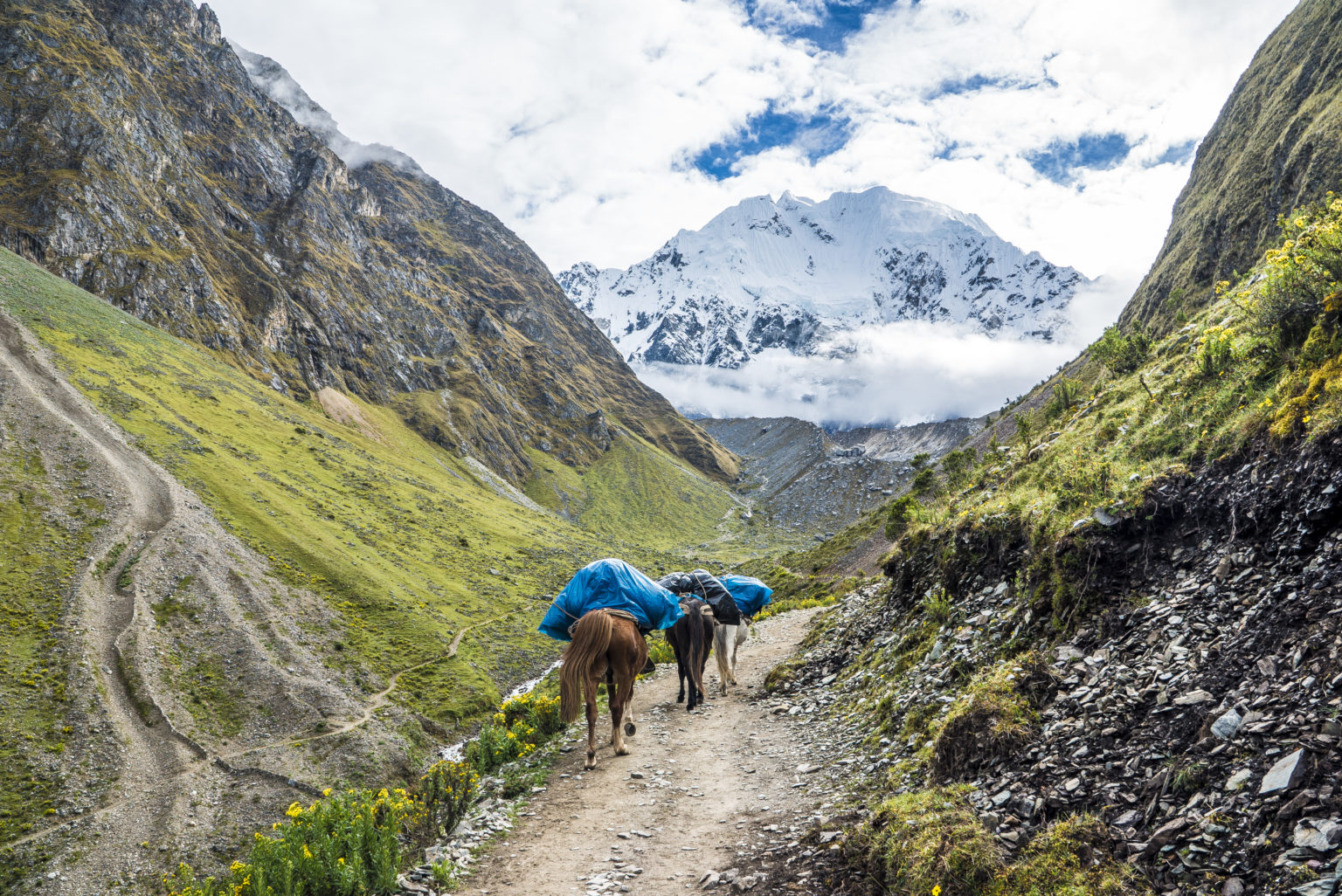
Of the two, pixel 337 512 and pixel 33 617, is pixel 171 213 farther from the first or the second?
pixel 33 617

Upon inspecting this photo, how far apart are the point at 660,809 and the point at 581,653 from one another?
143 inches

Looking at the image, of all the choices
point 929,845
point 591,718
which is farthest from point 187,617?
point 929,845

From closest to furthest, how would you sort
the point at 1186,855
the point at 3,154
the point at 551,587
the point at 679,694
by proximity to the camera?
the point at 1186,855, the point at 679,694, the point at 551,587, the point at 3,154

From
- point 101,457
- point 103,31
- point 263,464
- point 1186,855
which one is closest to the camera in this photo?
point 1186,855

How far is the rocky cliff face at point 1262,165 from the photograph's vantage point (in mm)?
40875

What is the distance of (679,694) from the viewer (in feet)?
68.1

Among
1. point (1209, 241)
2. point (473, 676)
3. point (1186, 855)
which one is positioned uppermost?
point (1209, 241)

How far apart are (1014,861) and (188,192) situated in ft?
687

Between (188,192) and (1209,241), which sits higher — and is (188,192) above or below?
above

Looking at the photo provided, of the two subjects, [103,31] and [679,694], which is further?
[103,31]

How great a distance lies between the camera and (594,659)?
576 inches

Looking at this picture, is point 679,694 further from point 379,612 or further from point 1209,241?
point 1209,241

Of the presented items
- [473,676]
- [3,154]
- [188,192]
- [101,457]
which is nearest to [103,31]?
[188,192]

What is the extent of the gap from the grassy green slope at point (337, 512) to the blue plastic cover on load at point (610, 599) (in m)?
36.2
